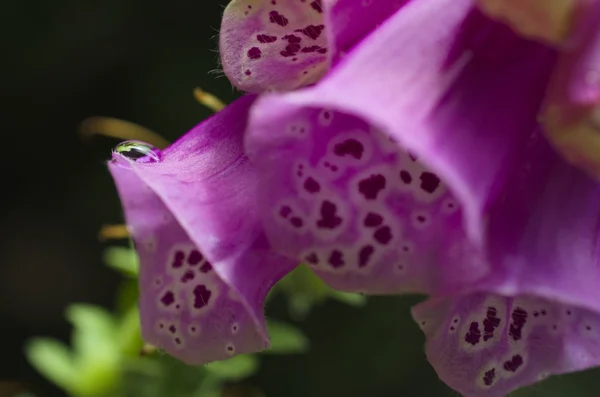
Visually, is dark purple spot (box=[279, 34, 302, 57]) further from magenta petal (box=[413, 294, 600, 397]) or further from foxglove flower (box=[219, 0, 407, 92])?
magenta petal (box=[413, 294, 600, 397])

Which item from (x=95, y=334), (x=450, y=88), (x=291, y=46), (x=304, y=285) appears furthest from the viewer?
(x=95, y=334)

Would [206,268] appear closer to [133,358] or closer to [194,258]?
[194,258]

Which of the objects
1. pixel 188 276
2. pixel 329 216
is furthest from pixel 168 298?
pixel 329 216

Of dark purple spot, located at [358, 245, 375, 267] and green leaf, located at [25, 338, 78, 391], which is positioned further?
green leaf, located at [25, 338, 78, 391]

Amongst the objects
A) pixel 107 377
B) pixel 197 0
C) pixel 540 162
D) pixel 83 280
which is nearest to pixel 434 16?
pixel 540 162

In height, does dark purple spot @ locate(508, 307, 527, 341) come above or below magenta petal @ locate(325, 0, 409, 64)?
below

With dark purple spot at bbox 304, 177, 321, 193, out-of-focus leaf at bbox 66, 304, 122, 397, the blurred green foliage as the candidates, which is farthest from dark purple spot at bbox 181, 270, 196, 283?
out-of-focus leaf at bbox 66, 304, 122, 397
